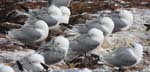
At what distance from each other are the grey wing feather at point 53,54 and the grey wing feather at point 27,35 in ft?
3.38

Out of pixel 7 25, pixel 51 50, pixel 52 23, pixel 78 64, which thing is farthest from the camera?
pixel 7 25

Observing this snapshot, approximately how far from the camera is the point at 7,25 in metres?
14.2

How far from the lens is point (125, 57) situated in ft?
35.8

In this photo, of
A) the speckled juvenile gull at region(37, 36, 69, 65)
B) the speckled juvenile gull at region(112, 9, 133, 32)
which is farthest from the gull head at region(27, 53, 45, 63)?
the speckled juvenile gull at region(112, 9, 133, 32)

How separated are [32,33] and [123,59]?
6.49 feet

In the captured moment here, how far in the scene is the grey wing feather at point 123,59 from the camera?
10.9 metres

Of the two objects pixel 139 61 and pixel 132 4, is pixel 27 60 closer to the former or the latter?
pixel 139 61

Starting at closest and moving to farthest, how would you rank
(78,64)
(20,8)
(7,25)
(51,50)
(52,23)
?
(51,50)
(78,64)
(52,23)
(7,25)
(20,8)

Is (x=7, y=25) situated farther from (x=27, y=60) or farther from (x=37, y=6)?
(x=27, y=60)

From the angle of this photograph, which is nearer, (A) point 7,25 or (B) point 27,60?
(B) point 27,60

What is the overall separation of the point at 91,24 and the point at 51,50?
5.66 ft

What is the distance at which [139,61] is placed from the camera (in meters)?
11.2

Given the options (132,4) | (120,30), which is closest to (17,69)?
(120,30)

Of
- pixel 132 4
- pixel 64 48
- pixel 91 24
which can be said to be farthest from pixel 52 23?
pixel 132 4
